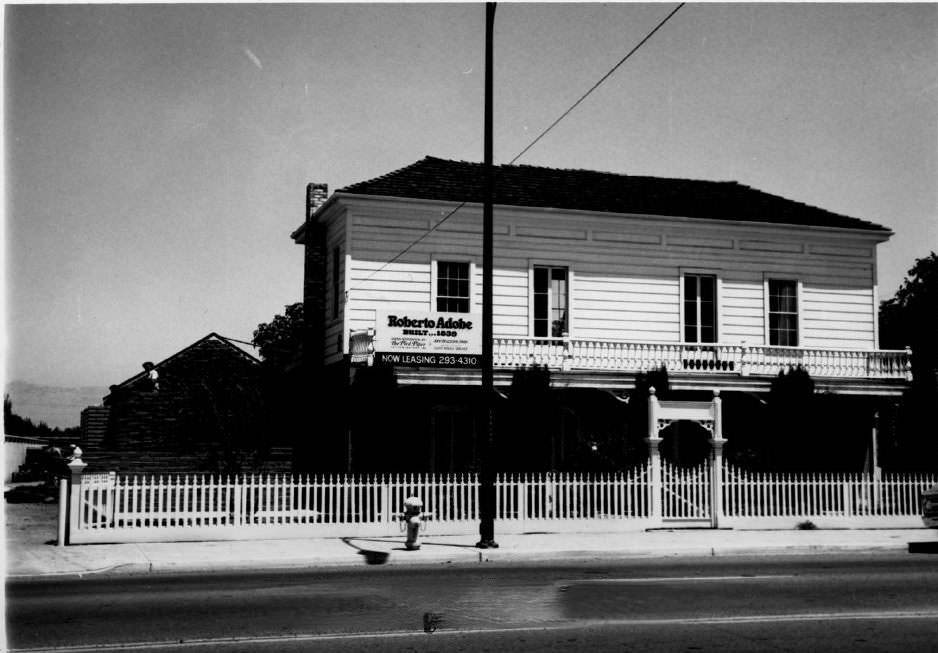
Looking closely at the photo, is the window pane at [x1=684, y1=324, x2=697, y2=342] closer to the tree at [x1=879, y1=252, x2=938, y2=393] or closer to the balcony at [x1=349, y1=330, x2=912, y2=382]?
the balcony at [x1=349, y1=330, x2=912, y2=382]

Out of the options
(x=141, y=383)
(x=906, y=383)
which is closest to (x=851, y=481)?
(x=906, y=383)

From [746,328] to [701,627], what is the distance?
18.9 metres

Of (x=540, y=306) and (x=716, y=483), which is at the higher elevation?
(x=540, y=306)

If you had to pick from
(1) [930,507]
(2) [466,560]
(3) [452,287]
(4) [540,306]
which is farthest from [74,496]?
(1) [930,507]

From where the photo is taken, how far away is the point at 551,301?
26047 mm

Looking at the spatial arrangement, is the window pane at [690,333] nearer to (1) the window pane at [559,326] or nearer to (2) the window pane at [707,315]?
(2) the window pane at [707,315]

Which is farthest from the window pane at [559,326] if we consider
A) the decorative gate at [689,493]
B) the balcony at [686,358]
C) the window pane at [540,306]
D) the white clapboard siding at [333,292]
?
the decorative gate at [689,493]

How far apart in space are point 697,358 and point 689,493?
5787 millimetres

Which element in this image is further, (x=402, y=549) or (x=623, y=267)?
(x=623, y=267)

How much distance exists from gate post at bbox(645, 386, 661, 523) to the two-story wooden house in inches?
155

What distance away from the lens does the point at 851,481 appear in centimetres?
2183

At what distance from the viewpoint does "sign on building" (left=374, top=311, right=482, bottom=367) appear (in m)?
22.7

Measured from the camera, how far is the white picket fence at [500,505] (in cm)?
1778

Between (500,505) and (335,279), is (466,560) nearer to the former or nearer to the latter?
(500,505)
